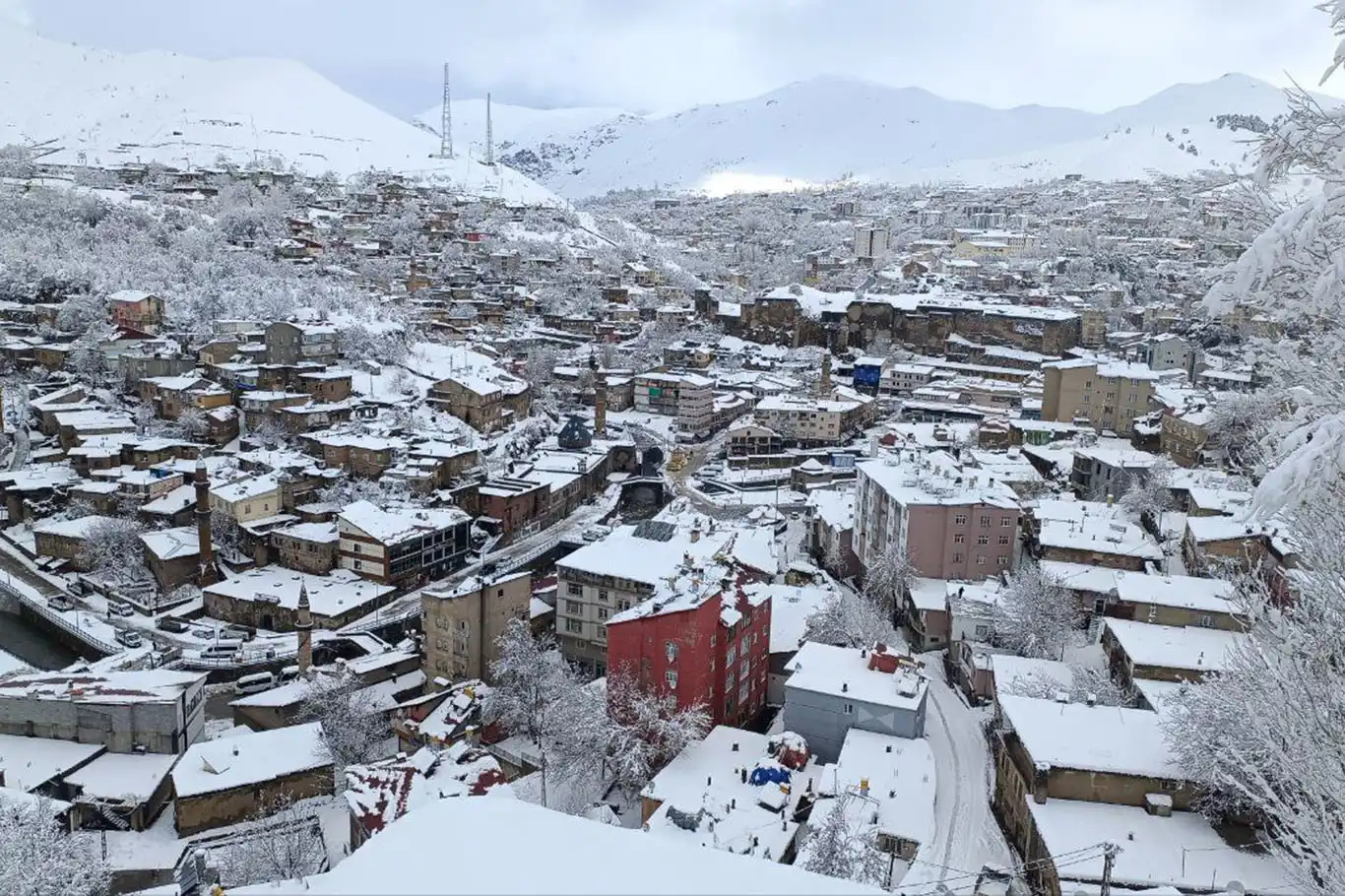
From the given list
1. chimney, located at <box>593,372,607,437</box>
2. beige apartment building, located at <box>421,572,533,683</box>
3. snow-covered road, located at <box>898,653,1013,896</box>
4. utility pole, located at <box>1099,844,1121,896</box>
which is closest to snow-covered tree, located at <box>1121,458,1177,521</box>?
snow-covered road, located at <box>898,653,1013,896</box>

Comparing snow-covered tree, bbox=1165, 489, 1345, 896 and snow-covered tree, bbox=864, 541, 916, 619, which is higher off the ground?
snow-covered tree, bbox=1165, 489, 1345, 896

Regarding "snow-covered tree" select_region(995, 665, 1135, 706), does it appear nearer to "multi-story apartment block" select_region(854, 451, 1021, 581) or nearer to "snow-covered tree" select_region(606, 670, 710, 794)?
"snow-covered tree" select_region(606, 670, 710, 794)

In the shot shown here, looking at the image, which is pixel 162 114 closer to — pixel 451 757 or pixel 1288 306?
pixel 451 757

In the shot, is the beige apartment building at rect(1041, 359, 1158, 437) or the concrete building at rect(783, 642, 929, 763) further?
the beige apartment building at rect(1041, 359, 1158, 437)

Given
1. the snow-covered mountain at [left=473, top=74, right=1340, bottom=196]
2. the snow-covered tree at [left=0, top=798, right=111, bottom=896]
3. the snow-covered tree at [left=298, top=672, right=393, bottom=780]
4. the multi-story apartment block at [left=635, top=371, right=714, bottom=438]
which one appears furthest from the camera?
the snow-covered mountain at [left=473, top=74, right=1340, bottom=196]

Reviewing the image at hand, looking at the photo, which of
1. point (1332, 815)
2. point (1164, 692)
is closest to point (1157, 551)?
point (1164, 692)

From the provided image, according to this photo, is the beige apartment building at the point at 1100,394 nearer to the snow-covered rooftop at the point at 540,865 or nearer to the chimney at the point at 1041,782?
the chimney at the point at 1041,782
